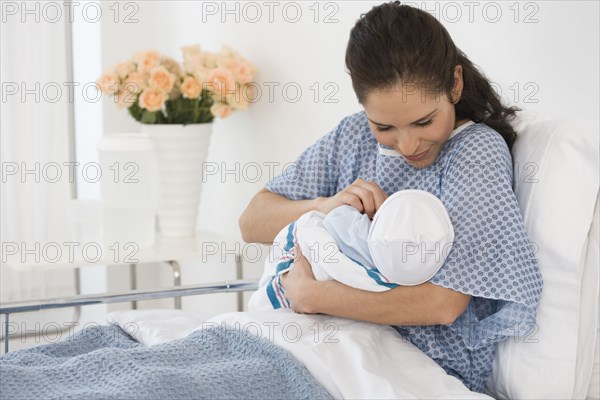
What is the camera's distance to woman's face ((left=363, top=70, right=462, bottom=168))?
1605mm

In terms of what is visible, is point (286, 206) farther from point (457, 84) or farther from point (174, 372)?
point (174, 372)

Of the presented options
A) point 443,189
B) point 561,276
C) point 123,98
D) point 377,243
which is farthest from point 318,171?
point 123,98

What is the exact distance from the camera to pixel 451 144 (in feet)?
5.60

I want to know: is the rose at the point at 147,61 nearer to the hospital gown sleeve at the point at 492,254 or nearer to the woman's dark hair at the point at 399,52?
the woman's dark hair at the point at 399,52

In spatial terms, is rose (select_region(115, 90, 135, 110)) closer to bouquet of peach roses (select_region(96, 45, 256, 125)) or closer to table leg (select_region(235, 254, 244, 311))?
bouquet of peach roses (select_region(96, 45, 256, 125))

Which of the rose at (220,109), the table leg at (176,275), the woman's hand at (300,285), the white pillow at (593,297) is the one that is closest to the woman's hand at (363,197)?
the woman's hand at (300,285)

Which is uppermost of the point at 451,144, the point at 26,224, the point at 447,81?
the point at 447,81

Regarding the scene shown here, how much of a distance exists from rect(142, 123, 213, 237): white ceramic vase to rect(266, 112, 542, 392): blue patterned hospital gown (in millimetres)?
1145

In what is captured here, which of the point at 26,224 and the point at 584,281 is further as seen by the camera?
the point at 26,224

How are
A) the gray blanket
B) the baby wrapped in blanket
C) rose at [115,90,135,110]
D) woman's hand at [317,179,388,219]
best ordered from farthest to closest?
rose at [115,90,135,110], woman's hand at [317,179,388,219], the baby wrapped in blanket, the gray blanket

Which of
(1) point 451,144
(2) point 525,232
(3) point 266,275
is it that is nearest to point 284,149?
(3) point 266,275

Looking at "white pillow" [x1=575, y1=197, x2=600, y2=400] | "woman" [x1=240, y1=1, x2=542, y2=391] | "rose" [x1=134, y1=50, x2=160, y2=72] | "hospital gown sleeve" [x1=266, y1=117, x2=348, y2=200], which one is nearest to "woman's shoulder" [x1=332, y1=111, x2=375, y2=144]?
"hospital gown sleeve" [x1=266, y1=117, x2=348, y2=200]

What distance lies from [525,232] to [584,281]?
0.43 feet

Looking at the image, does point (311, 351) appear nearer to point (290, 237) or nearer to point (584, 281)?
point (290, 237)
